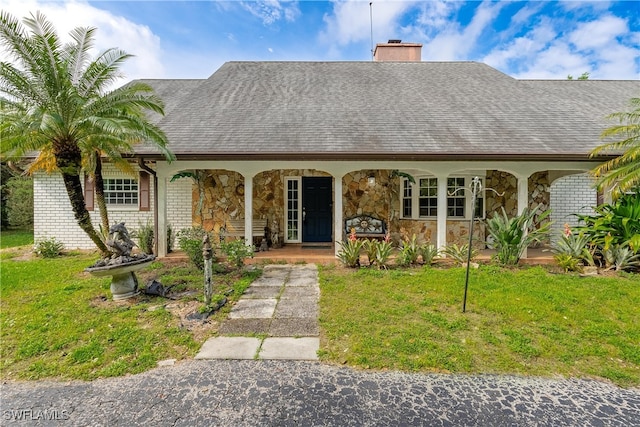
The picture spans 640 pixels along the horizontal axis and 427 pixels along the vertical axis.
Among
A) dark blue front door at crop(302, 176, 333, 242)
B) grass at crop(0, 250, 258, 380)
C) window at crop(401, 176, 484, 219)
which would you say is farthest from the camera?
dark blue front door at crop(302, 176, 333, 242)

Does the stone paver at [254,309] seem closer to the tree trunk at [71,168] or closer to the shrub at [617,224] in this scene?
the tree trunk at [71,168]

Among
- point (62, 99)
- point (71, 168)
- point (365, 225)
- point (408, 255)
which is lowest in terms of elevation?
point (408, 255)

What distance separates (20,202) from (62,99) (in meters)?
12.3

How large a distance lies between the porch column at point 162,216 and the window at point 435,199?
7065mm

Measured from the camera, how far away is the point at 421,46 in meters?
13.9

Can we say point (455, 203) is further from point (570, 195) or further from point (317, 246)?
→ point (317, 246)

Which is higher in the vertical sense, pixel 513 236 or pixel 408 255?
pixel 513 236

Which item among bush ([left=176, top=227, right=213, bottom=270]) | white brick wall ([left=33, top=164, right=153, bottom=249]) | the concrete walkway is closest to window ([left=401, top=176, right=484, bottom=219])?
the concrete walkway

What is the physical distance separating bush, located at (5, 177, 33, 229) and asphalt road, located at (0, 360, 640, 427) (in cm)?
1511

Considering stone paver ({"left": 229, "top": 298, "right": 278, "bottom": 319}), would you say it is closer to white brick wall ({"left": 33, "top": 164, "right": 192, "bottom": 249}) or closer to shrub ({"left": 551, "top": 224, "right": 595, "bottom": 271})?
white brick wall ({"left": 33, "top": 164, "right": 192, "bottom": 249})

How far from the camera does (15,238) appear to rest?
12164mm

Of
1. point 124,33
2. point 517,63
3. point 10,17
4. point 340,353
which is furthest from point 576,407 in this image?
point 517,63

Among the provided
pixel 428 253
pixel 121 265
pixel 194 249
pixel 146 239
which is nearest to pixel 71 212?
pixel 146 239

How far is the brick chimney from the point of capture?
13875 mm
